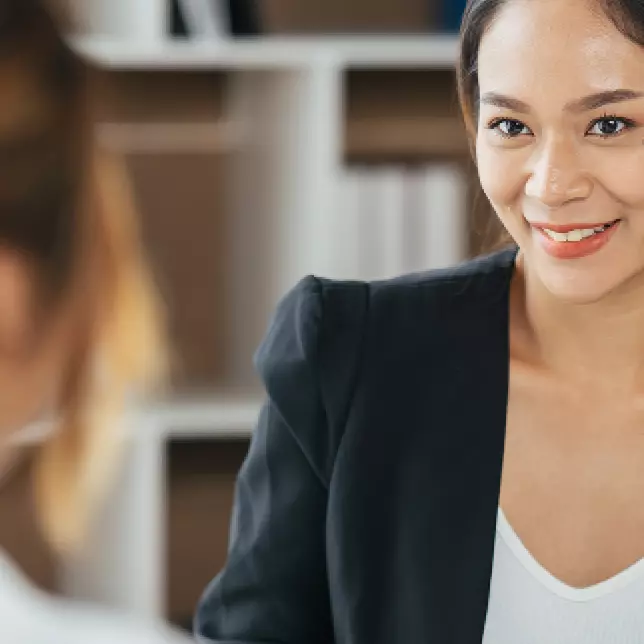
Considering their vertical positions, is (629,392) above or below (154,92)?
below

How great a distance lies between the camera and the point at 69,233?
A: 54 cm

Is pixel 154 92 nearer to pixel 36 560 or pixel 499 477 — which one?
pixel 36 560

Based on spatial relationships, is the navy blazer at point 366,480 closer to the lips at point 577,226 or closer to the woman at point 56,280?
the lips at point 577,226

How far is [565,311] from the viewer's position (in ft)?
3.93

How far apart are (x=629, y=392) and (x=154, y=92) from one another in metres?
1.41

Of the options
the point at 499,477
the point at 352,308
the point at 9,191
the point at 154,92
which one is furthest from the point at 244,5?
the point at 9,191

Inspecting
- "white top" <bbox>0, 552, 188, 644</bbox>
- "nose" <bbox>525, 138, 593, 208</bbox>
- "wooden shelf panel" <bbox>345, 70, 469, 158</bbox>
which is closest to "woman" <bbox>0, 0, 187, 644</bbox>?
"white top" <bbox>0, 552, 188, 644</bbox>

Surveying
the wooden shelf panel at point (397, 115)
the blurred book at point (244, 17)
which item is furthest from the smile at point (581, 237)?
the wooden shelf panel at point (397, 115)

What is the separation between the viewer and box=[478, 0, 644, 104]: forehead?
Result: 3.38 ft

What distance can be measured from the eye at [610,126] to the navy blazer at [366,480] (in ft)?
0.81

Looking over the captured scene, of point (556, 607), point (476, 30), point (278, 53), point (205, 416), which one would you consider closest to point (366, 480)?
point (556, 607)

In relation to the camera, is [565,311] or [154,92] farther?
[154,92]

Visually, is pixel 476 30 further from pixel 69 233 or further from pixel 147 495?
pixel 147 495

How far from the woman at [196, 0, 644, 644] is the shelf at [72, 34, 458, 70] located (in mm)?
924
